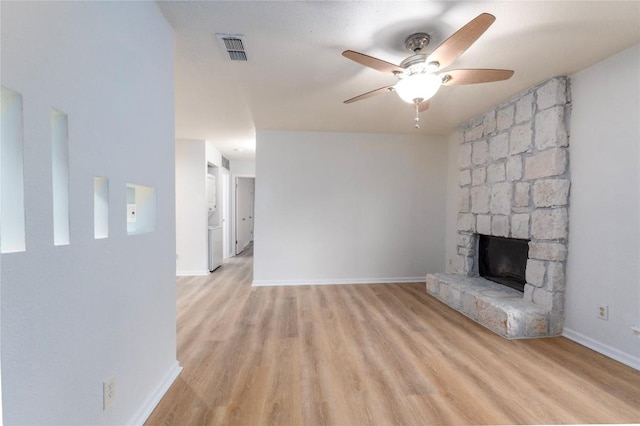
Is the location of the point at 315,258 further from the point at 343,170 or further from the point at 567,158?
the point at 567,158

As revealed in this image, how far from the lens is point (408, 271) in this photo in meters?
4.37

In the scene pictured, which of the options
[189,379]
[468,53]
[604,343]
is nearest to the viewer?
[189,379]

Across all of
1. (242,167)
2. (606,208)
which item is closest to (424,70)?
(606,208)

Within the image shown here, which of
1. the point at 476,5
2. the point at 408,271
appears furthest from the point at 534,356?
the point at 476,5

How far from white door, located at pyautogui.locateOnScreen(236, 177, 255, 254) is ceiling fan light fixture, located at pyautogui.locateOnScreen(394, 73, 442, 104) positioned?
18.7 ft

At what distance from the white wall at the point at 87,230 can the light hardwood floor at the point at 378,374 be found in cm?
51

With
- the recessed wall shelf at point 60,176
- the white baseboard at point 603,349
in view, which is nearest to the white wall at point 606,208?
the white baseboard at point 603,349

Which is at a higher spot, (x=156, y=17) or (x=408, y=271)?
(x=156, y=17)

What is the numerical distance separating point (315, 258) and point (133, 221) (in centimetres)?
288

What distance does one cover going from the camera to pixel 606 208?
7.18ft

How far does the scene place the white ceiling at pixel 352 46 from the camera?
63.3 inches

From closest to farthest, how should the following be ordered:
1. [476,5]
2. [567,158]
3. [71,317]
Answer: [71,317], [476,5], [567,158]

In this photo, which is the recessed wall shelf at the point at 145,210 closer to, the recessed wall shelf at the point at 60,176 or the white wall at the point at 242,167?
the recessed wall shelf at the point at 60,176

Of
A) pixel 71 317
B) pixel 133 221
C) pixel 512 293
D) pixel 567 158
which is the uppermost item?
pixel 567 158
